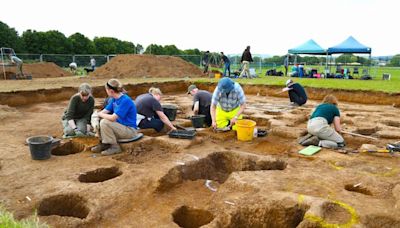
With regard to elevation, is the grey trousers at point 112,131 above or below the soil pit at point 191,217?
above

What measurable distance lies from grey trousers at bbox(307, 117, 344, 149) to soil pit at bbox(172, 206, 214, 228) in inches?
123

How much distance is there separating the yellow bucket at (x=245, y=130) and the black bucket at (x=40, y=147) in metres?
3.65

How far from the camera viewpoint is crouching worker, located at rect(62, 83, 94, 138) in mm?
6180

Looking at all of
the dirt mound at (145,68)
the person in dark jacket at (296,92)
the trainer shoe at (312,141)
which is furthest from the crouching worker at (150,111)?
the dirt mound at (145,68)

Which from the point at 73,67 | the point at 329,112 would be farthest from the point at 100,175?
the point at 73,67

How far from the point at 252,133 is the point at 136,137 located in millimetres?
2485

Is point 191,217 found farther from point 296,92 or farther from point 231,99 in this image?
point 296,92

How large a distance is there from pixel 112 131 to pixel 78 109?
130 centimetres

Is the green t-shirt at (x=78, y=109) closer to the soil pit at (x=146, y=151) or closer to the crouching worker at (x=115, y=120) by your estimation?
the crouching worker at (x=115, y=120)

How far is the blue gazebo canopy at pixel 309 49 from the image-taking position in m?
22.9

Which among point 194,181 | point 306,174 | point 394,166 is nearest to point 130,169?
point 194,181

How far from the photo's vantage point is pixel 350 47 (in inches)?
830

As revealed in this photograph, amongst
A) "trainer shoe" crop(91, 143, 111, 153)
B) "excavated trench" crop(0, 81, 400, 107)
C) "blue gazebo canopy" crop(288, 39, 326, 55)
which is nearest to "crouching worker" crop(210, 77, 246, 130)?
"trainer shoe" crop(91, 143, 111, 153)

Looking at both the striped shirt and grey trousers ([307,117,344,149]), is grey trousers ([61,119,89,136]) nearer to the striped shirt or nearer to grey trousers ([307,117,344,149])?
the striped shirt
